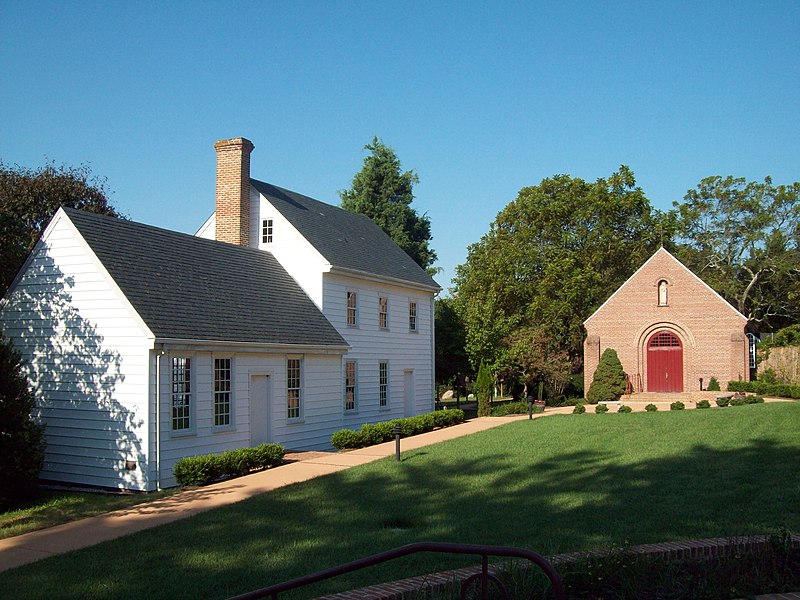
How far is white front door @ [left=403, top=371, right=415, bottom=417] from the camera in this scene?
29750mm

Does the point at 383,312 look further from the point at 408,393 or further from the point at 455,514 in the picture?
the point at 455,514

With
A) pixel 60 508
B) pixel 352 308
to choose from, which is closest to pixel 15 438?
pixel 60 508

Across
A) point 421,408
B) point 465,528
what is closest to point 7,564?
point 465,528

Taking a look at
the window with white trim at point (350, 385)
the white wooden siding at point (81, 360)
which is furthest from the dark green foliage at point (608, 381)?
the white wooden siding at point (81, 360)

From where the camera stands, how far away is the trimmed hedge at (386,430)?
67.2ft

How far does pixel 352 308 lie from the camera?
2611cm

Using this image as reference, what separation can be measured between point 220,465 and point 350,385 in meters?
9.52

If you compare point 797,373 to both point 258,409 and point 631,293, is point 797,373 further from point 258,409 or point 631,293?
point 258,409

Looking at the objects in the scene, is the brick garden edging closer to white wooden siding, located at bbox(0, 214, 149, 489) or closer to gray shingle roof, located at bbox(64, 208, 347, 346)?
A: white wooden siding, located at bbox(0, 214, 149, 489)

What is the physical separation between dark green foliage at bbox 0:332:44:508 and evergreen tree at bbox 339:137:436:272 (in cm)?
3967

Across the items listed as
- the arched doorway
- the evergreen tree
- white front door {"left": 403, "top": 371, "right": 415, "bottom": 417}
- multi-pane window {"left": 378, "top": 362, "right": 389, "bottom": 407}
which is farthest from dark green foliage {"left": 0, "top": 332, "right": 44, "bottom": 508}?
the evergreen tree

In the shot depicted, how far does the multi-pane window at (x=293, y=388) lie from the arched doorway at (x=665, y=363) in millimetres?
23718

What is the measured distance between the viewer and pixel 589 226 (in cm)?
4572

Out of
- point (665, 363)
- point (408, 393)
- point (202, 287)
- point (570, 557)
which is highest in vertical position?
point (202, 287)
